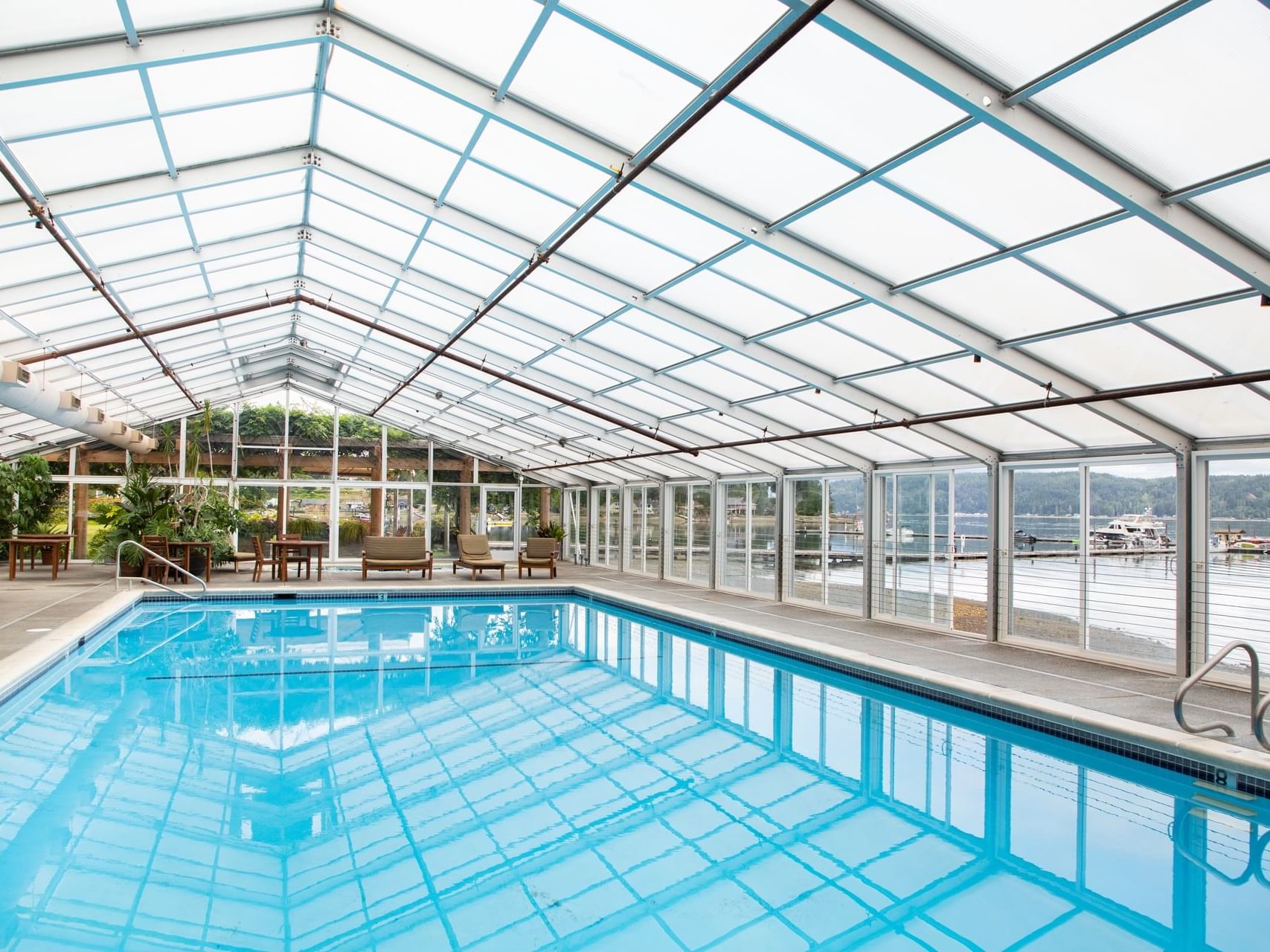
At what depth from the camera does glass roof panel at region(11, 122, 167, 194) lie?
6301mm

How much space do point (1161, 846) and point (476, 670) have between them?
6.69m

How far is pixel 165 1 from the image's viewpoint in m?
5.10

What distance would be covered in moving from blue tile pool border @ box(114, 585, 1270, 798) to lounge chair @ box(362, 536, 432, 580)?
187 cm

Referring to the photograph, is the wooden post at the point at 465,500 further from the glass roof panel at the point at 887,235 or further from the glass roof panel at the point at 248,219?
the glass roof panel at the point at 887,235

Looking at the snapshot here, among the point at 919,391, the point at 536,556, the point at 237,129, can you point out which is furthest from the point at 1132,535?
the point at 536,556

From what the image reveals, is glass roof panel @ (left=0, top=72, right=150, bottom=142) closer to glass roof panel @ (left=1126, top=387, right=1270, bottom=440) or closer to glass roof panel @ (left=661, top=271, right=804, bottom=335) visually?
glass roof panel @ (left=661, top=271, right=804, bottom=335)

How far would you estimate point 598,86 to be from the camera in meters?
5.59

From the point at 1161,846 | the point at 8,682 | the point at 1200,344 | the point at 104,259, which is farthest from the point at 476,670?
the point at 1200,344

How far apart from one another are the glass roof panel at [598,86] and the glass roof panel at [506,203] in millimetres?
1289

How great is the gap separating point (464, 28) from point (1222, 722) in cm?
679

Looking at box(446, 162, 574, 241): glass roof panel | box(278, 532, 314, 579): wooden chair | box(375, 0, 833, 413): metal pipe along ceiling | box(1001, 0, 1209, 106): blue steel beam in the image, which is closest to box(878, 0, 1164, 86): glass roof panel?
box(1001, 0, 1209, 106): blue steel beam

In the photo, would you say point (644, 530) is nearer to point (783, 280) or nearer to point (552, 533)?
point (552, 533)

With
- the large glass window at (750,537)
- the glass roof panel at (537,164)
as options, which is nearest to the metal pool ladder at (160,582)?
the large glass window at (750,537)

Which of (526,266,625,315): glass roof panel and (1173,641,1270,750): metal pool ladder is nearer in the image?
(1173,641,1270,750): metal pool ladder
